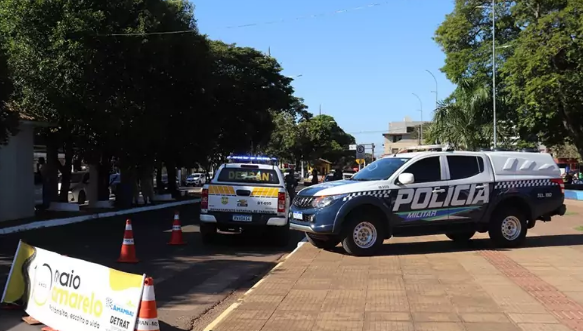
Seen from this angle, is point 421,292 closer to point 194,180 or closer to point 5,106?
point 5,106

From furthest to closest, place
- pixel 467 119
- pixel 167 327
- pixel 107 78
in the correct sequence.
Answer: pixel 467 119
pixel 107 78
pixel 167 327

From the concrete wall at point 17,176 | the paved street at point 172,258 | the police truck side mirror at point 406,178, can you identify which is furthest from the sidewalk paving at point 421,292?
the concrete wall at point 17,176

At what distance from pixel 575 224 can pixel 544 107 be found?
15400 millimetres

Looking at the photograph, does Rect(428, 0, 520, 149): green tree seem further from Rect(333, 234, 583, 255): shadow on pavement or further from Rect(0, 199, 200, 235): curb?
Rect(333, 234, 583, 255): shadow on pavement

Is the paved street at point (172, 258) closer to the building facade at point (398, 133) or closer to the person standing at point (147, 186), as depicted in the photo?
the person standing at point (147, 186)

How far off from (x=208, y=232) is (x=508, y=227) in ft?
21.2

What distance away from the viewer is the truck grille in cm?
1109

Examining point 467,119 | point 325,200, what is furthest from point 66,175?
point 467,119

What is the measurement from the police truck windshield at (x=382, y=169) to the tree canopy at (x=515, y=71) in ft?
67.0

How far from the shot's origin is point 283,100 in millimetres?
40594

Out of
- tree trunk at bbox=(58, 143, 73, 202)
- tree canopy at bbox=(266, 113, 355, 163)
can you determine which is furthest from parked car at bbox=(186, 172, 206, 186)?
tree trunk at bbox=(58, 143, 73, 202)

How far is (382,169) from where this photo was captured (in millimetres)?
11664

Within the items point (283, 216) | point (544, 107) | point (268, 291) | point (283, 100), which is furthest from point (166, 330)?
point (283, 100)

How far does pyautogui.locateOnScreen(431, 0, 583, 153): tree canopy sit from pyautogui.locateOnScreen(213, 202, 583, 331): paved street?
66.2 feet
